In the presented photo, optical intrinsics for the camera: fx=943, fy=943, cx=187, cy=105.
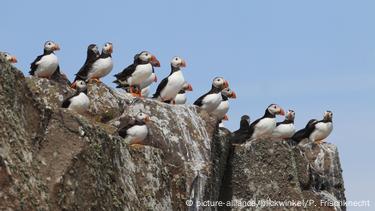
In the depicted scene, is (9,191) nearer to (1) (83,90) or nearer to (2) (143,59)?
(1) (83,90)

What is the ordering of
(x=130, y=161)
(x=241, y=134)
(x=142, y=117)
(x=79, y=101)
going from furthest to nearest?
(x=241, y=134) < (x=79, y=101) < (x=142, y=117) < (x=130, y=161)

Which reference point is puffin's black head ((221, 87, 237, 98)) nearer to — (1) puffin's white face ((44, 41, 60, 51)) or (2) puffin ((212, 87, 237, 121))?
(2) puffin ((212, 87, 237, 121))

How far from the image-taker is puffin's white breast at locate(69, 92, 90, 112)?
1347cm

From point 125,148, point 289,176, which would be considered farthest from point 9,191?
point 289,176

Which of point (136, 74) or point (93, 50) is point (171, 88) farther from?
point (93, 50)

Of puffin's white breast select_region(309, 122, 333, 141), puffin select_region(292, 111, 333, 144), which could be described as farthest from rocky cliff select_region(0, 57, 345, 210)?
puffin's white breast select_region(309, 122, 333, 141)

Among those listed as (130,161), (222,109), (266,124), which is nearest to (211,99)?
(222,109)

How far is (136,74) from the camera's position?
55.5ft

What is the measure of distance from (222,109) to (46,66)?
4.01 m

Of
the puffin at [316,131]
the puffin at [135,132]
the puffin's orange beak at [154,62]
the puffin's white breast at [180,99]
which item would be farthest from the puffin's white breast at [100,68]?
the puffin at [316,131]

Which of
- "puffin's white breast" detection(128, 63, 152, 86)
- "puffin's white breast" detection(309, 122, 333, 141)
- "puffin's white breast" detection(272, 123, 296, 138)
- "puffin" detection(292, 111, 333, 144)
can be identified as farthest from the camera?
"puffin's white breast" detection(309, 122, 333, 141)

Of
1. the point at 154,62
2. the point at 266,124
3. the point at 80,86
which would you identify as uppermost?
the point at 154,62

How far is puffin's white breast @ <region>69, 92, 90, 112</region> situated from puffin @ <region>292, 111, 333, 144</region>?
19.0 feet

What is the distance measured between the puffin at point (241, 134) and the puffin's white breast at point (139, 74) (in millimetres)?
1910
